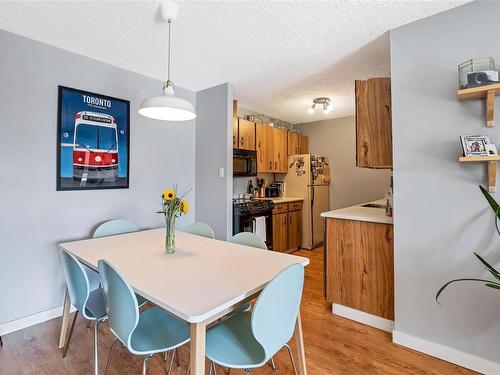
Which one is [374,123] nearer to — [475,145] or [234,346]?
[475,145]

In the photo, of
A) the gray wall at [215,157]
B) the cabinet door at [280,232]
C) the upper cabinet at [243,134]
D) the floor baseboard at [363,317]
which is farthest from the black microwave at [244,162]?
the floor baseboard at [363,317]

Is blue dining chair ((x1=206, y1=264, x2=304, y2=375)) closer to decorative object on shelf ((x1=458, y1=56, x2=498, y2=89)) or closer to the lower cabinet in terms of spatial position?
decorative object on shelf ((x1=458, y1=56, x2=498, y2=89))

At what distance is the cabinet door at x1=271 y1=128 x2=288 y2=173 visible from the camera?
170 inches

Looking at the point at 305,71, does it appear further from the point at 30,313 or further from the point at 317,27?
the point at 30,313

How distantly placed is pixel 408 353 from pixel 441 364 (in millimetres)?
181

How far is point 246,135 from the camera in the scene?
3.78m

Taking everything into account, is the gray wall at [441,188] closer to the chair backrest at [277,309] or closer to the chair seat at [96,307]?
the chair backrest at [277,309]

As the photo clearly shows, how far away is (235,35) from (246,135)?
1.82m

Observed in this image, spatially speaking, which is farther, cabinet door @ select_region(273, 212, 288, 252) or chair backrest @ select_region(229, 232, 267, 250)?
cabinet door @ select_region(273, 212, 288, 252)

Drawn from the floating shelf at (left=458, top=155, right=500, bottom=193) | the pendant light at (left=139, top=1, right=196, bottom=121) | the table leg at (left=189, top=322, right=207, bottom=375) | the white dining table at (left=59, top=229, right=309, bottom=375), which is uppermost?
the pendant light at (left=139, top=1, right=196, bottom=121)

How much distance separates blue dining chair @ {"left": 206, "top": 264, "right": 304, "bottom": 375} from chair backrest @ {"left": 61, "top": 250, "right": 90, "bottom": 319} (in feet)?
2.36

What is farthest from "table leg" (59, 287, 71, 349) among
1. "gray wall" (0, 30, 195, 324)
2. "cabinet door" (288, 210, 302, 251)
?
"cabinet door" (288, 210, 302, 251)

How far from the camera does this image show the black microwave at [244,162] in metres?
3.48

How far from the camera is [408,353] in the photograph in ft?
5.72
